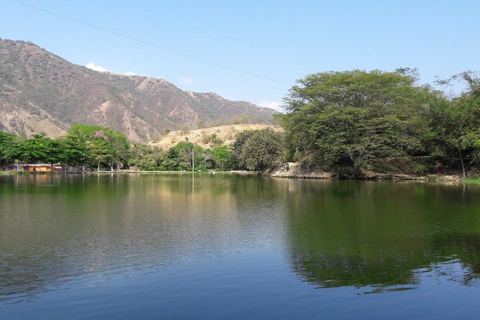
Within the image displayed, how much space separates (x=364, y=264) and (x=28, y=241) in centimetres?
1129

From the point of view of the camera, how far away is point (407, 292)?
31.2 feet

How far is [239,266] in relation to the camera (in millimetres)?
11695

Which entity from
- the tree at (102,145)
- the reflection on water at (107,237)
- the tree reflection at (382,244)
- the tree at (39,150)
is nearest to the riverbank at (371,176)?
the tree reflection at (382,244)

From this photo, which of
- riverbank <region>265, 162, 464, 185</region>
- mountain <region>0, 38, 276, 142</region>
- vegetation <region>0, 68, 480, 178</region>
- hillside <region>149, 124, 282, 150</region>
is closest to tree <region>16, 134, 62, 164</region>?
hillside <region>149, 124, 282, 150</region>

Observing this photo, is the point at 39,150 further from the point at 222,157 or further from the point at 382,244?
the point at 382,244

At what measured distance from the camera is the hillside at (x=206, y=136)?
443 feet

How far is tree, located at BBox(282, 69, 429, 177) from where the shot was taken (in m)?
54.9

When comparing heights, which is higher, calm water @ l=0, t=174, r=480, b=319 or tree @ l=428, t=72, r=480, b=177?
tree @ l=428, t=72, r=480, b=177

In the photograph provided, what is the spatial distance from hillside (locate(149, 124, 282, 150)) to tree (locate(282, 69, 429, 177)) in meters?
73.3

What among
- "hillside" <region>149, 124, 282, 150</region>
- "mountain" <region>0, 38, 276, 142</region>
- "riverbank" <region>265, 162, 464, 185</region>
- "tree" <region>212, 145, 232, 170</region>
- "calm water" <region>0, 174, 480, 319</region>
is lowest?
"calm water" <region>0, 174, 480, 319</region>

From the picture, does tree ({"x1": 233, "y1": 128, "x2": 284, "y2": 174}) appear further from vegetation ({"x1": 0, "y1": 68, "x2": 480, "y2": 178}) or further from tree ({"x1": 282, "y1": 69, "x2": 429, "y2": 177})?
tree ({"x1": 282, "y1": 69, "x2": 429, "y2": 177})

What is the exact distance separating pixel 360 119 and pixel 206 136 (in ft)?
286

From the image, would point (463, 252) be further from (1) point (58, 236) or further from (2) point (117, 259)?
(1) point (58, 236)

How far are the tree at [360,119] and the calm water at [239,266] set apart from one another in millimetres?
34541
